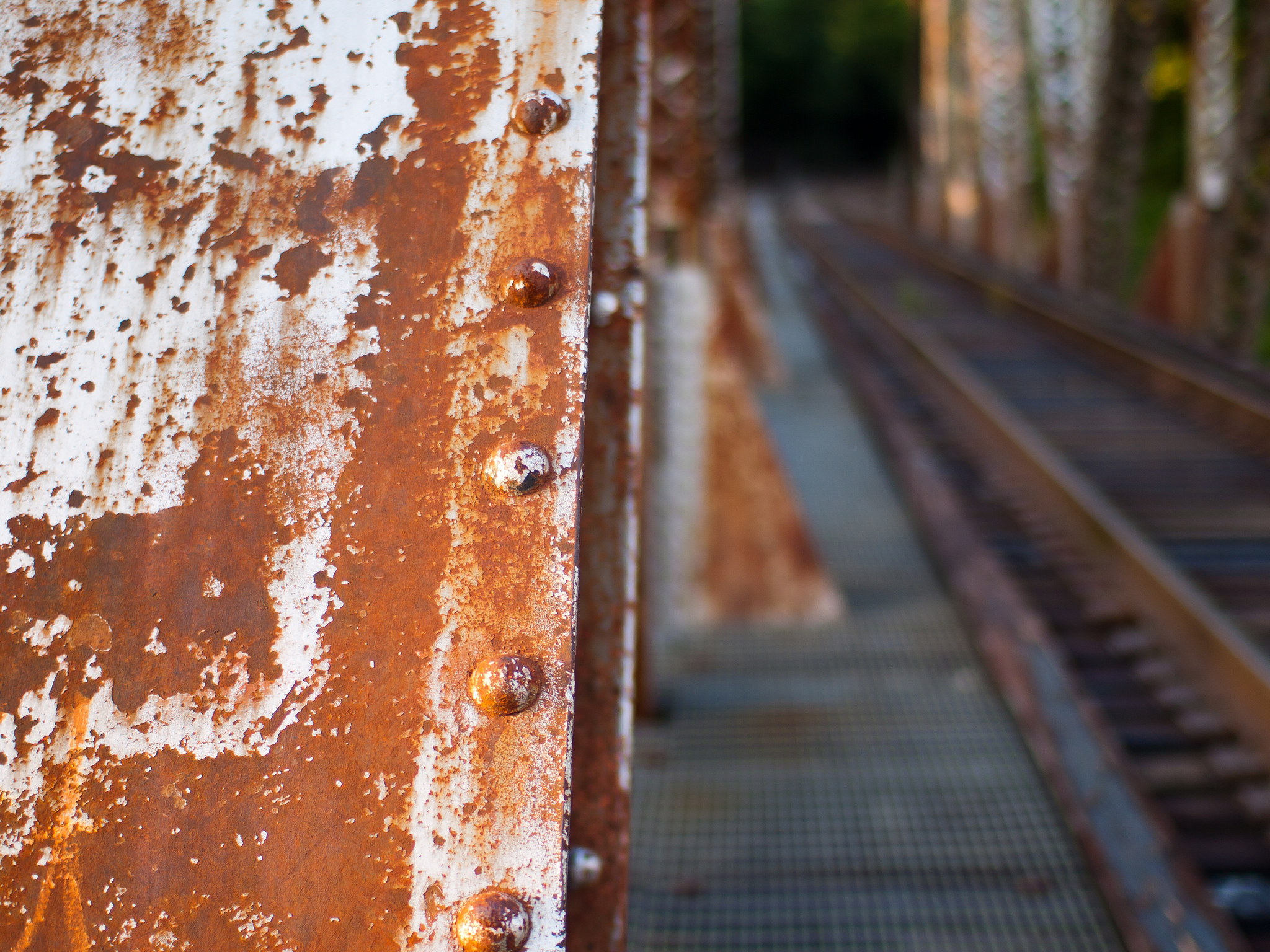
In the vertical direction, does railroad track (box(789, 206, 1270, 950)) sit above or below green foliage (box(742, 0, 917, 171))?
below

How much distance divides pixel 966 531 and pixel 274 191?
3158mm

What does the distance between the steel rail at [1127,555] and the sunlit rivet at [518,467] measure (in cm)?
241

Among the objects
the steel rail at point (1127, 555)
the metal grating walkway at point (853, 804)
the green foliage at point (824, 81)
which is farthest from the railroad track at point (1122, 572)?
the green foliage at point (824, 81)

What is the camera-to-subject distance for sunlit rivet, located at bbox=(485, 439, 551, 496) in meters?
0.69

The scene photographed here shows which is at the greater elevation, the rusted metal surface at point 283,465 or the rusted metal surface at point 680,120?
the rusted metal surface at point 680,120

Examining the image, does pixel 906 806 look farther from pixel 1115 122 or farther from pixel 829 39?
pixel 829 39

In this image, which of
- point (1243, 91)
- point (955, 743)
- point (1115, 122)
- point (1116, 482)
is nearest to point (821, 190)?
point (1115, 122)

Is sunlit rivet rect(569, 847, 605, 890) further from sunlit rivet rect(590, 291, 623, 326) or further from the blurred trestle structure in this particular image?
the blurred trestle structure

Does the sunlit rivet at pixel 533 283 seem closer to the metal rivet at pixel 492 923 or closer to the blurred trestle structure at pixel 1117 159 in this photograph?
the metal rivet at pixel 492 923

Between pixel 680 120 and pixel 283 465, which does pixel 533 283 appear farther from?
pixel 680 120

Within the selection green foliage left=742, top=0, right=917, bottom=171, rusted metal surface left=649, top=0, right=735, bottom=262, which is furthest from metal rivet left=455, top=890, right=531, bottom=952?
green foliage left=742, top=0, right=917, bottom=171

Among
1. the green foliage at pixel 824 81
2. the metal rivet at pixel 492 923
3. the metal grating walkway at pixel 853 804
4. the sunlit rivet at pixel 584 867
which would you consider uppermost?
the green foliage at pixel 824 81

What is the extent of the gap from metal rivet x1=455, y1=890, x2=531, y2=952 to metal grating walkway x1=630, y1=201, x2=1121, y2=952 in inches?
51.6

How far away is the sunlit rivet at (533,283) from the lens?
0.74m
